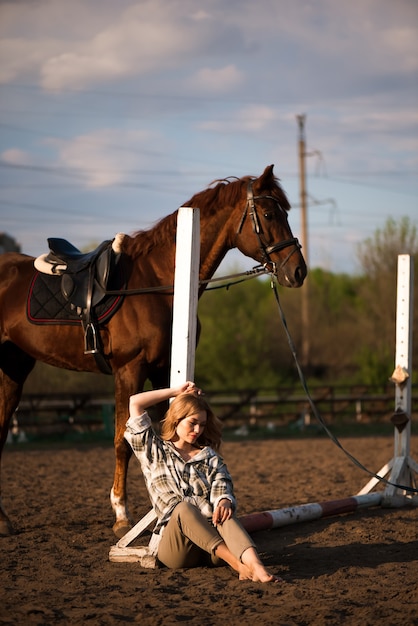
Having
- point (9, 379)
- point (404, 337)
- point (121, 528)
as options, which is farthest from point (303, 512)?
point (9, 379)

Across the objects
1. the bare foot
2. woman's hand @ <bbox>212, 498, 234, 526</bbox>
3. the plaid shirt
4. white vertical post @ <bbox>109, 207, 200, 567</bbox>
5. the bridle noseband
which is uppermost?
the bridle noseband

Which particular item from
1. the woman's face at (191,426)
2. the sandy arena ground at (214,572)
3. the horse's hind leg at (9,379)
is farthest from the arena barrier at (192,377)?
the horse's hind leg at (9,379)

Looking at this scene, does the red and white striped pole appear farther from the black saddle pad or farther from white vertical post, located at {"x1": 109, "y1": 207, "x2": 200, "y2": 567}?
the black saddle pad

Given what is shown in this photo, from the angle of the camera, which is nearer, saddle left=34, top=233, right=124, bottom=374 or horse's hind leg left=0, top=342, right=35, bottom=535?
saddle left=34, top=233, right=124, bottom=374

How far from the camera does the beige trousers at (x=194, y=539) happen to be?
13.9 feet

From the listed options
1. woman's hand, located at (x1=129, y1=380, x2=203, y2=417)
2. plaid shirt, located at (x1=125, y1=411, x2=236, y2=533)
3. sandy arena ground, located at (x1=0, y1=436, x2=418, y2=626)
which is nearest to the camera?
sandy arena ground, located at (x1=0, y1=436, x2=418, y2=626)

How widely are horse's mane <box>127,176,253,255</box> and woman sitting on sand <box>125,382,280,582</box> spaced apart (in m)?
1.70

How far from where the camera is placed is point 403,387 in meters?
7.20

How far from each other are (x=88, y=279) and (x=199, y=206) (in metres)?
1.04

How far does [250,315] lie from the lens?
33031 mm

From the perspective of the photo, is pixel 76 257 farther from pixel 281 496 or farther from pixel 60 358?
pixel 281 496

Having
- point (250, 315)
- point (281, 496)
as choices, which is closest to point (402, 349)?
point (281, 496)

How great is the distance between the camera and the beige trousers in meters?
4.24

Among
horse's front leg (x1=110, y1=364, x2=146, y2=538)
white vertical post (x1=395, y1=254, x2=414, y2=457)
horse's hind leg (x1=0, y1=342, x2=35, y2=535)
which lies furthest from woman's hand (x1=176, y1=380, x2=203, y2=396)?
white vertical post (x1=395, y1=254, x2=414, y2=457)
